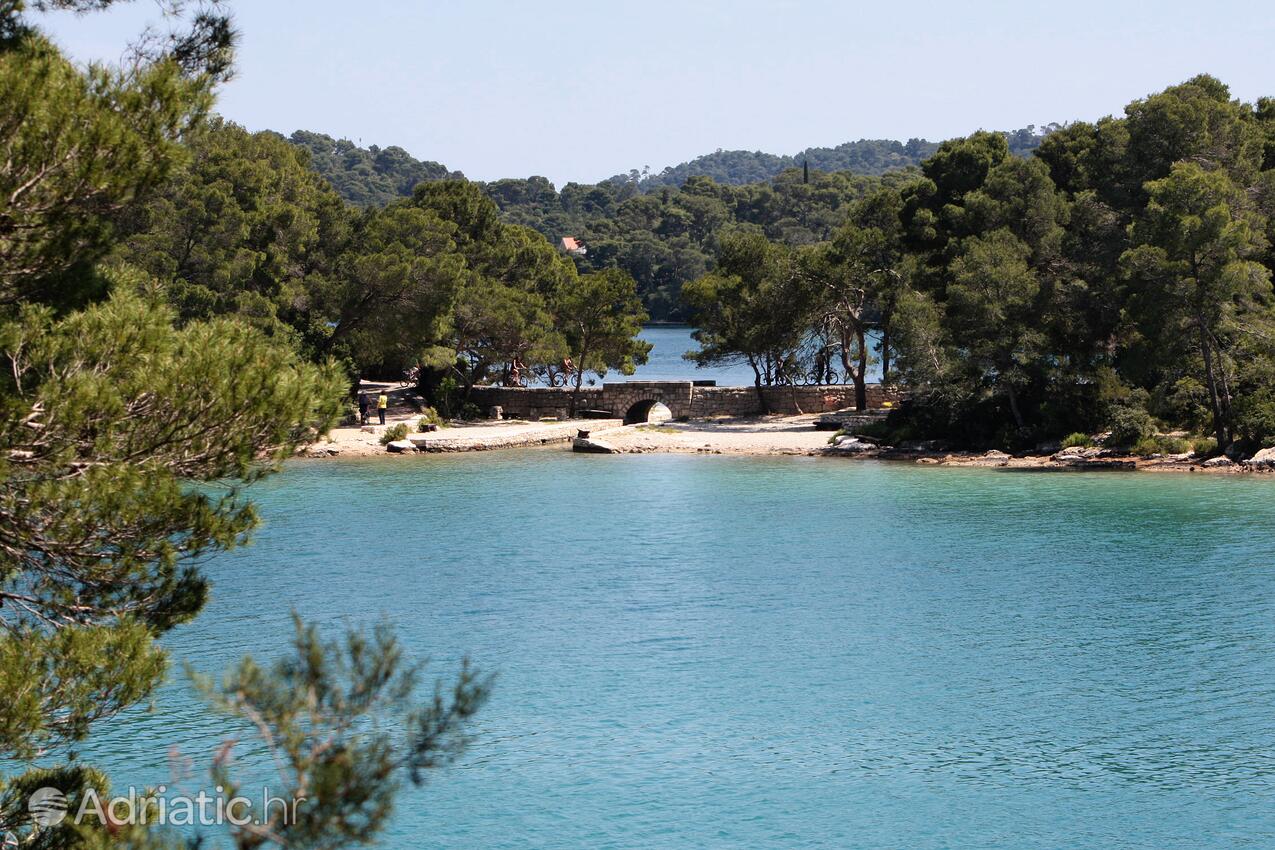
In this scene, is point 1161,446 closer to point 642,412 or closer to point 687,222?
point 642,412

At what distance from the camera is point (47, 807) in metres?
9.10

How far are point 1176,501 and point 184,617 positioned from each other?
1076 inches

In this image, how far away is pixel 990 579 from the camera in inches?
1000

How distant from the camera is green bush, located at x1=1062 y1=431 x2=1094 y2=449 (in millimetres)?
38188

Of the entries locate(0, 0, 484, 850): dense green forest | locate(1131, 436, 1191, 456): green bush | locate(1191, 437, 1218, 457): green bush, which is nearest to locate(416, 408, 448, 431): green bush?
locate(1131, 436, 1191, 456): green bush

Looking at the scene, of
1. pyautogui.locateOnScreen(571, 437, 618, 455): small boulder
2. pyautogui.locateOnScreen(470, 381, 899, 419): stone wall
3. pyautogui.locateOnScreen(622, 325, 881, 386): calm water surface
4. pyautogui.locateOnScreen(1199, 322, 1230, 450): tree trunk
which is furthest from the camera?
pyautogui.locateOnScreen(622, 325, 881, 386): calm water surface

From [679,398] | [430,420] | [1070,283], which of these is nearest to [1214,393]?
[1070,283]

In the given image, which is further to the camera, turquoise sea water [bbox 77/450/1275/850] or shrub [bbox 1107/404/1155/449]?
shrub [bbox 1107/404/1155/449]

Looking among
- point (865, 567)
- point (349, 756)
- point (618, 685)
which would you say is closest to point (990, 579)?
point (865, 567)

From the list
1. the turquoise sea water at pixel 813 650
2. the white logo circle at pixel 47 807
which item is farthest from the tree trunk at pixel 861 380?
the white logo circle at pixel 47 807

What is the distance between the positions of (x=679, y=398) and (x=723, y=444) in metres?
6.78

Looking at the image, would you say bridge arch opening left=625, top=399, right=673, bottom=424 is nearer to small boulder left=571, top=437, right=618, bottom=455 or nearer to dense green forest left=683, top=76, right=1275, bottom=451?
dense green forest left=683, top=76, right=1275, bottom=451

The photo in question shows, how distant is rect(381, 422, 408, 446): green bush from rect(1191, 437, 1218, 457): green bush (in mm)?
25316

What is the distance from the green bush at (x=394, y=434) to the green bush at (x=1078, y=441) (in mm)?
21890
